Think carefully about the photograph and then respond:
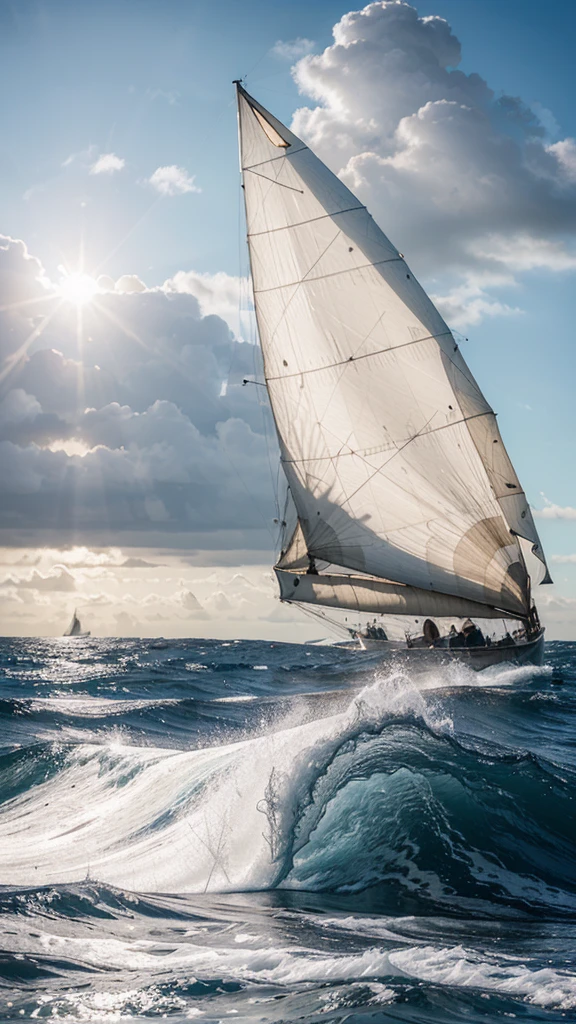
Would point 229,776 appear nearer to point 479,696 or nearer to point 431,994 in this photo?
point 431,994

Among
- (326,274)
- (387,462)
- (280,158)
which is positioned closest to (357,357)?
(326,274)

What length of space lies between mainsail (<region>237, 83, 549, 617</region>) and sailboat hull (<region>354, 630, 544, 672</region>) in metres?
5.57

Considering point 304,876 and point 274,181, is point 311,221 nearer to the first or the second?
point 274,181

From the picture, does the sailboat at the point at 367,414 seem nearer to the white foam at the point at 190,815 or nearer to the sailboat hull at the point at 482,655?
the sailboat hull at the point at 482,655

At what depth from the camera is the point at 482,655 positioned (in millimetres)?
36156

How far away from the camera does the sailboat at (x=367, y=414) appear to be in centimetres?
2925

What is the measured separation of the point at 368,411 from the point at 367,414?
0.11 metres

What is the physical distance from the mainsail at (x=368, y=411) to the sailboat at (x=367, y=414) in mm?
47

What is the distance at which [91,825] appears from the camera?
15.6m

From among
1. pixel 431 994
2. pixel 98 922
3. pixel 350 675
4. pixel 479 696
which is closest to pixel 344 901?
pixel 98 922

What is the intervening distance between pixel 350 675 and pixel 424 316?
73.3 ft

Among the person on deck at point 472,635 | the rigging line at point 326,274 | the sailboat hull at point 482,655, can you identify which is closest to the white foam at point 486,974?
the rigging line at point 326,274

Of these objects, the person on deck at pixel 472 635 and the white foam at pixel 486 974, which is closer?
the white foam at pixel 486 974

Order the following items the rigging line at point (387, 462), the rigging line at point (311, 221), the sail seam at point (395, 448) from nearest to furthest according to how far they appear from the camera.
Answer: the sail seam at point (395, 448)
the rigging line at point (387, 462)
the rigging line at point (311, 221)
